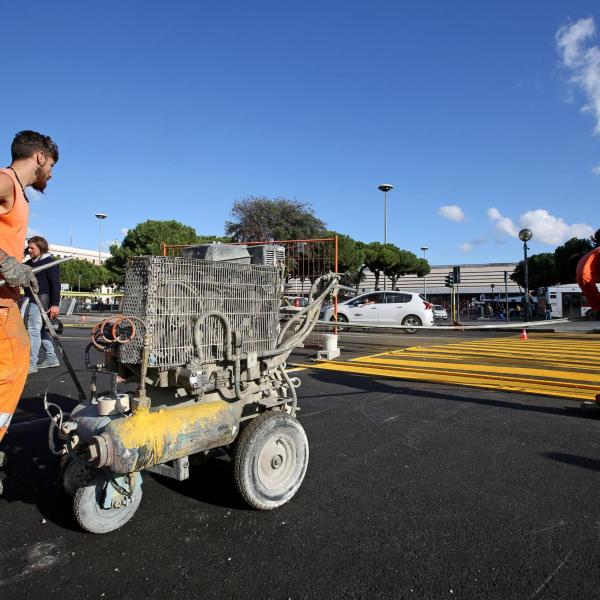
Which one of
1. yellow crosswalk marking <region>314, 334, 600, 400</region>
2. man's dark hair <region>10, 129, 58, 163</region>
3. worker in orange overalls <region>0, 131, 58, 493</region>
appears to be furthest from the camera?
yellow crosswalk marking <region>314, 334, 600, 400</region>

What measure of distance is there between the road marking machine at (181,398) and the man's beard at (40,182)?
88cm

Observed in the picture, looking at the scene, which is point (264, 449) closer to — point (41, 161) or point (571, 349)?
point (41, 161)

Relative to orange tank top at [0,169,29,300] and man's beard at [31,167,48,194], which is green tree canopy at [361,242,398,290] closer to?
man's beard at [31,167,48,194]

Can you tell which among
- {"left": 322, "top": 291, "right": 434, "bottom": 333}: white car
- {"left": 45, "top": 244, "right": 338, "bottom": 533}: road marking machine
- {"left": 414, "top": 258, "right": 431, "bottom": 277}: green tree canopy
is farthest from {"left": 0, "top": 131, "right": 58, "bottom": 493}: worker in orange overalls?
{"left": 414, "top": 258, "right": 431, "bottom": 277}: green tree canopy

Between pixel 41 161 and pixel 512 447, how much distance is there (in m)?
4.23

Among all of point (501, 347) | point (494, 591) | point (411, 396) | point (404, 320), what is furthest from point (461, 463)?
point (404, 320)

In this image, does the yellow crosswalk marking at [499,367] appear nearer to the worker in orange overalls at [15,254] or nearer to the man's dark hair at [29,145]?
the worker in orange overalls at [15,254]

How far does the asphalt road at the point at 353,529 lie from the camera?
2086 millimetres

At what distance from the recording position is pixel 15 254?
8.95 ft

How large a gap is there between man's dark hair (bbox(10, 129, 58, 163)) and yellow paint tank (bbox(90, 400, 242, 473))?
179cm

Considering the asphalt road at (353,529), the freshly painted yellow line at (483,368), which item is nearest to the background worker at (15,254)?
the asphalt road at (353,529)

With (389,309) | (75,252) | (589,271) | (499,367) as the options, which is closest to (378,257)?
(389,309)

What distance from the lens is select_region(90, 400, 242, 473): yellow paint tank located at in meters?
2.15

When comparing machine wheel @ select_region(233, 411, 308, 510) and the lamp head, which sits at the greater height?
the lamp head
